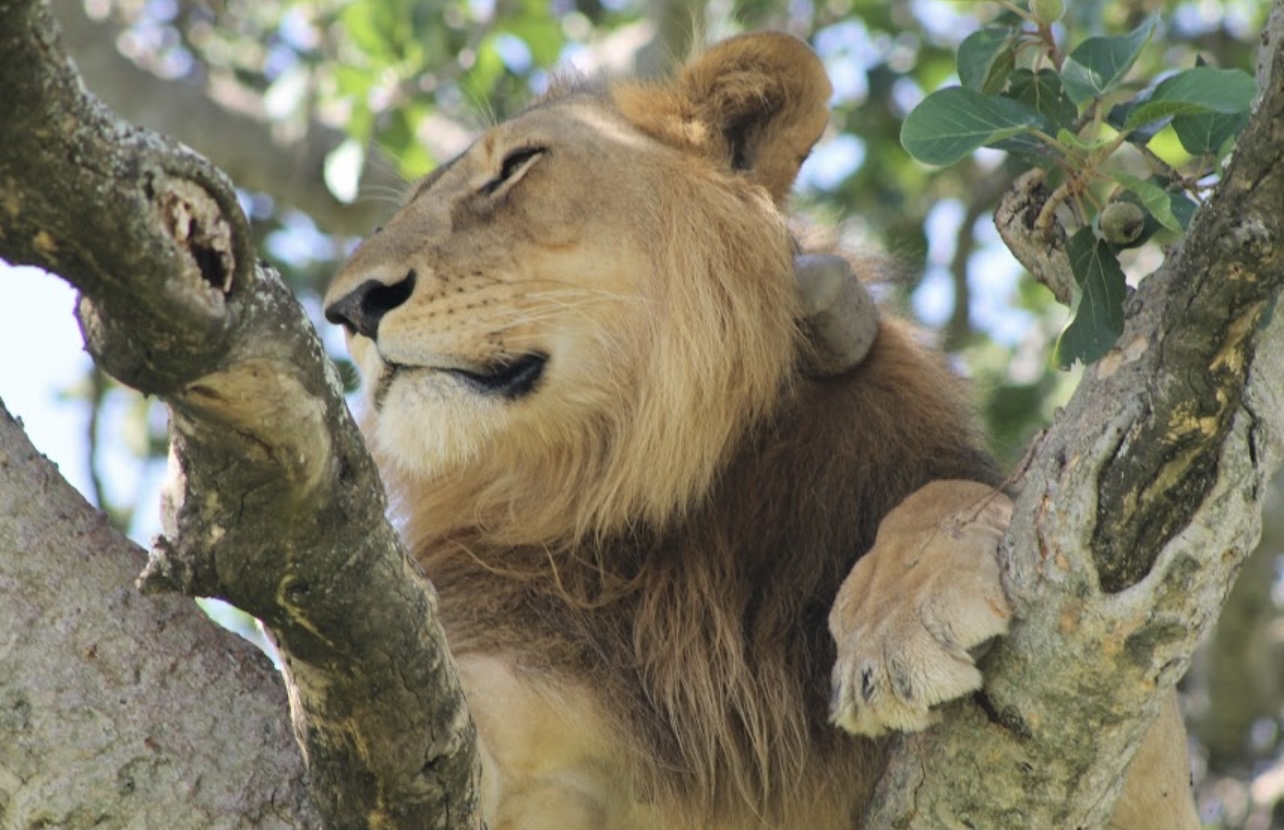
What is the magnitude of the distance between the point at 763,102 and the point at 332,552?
2.12m

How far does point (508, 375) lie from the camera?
3564 mm

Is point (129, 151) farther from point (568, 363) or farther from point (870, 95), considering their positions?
point (870, 95)

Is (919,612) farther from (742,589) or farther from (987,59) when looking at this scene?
(987,59)

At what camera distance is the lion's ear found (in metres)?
3.97

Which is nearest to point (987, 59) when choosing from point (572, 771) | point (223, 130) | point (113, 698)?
point (572, 771)

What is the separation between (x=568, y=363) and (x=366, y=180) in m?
4.00

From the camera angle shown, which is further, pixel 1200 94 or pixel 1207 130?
pixel 1207 130

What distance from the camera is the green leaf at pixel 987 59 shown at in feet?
10.4

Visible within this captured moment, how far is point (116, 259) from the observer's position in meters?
1.84

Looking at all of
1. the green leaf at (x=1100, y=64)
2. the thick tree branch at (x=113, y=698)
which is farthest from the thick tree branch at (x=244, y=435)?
the green leaf at (x=1100, y=64)

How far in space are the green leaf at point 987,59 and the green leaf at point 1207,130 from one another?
368 mm

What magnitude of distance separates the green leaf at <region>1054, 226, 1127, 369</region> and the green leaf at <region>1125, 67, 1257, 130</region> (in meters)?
0.22

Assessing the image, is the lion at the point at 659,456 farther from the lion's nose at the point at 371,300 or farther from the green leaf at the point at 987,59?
the green leaf at the point at 987,59

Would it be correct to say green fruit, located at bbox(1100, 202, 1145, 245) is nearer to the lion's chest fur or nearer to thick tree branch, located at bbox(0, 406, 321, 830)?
the lion's chest fur
